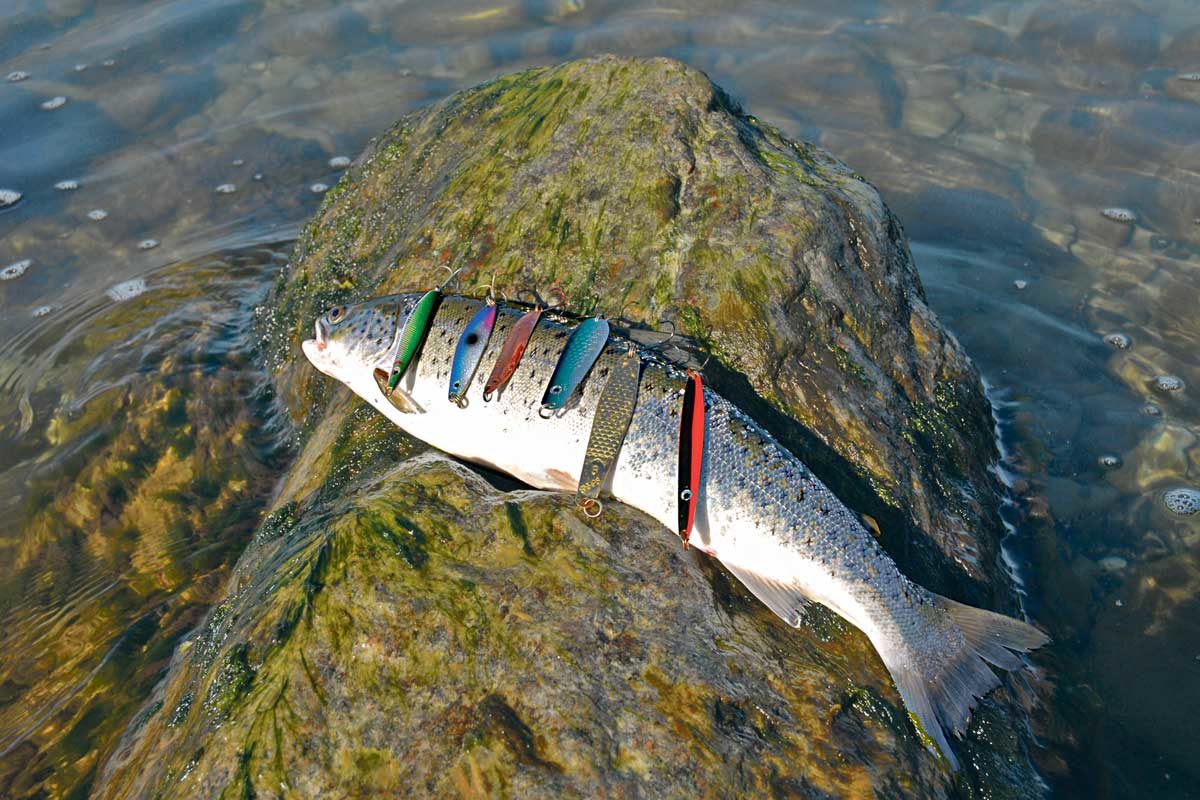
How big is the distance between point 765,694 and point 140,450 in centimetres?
479

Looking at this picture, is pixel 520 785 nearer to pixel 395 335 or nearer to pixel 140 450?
pixel 395 335

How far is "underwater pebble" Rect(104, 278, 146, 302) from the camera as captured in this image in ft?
26.1

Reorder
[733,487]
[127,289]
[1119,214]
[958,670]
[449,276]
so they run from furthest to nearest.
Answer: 1. [1119,214]
2. [127,289]
3. [449,276]
4. [733,487]
5. [958,670]

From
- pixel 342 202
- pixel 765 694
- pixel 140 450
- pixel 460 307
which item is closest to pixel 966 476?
pixel 765 694

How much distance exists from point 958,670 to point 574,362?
2108 millimetres

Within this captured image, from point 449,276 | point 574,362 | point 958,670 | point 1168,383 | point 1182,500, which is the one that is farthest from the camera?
point 1168,383

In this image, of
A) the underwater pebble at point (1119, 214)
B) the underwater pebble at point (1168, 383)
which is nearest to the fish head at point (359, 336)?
the underwater pebble at point (1168, 383)

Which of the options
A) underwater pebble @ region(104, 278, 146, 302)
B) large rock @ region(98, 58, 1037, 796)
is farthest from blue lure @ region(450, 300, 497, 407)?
underwater pebble @ region(104, 278, 146, 302)

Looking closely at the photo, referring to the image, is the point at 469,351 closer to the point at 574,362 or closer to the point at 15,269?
the point at 574,362

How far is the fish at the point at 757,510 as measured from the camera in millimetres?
3666

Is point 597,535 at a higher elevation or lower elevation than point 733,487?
lower

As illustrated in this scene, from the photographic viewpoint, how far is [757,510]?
378 centimetres

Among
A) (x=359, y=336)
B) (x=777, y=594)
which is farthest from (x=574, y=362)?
(x=777, y=594)

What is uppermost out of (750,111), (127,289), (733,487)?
(733,487)
